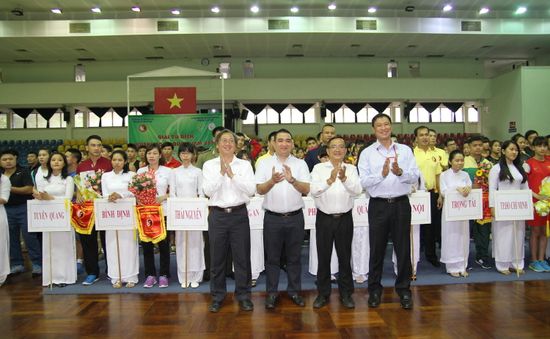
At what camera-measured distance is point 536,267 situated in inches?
178

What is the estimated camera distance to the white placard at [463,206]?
434 centimetres

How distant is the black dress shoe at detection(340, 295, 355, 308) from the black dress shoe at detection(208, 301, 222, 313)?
1.12 metres

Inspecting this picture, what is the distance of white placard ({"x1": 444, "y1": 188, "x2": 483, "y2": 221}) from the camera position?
434cm

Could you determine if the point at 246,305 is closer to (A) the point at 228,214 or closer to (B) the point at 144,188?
(A) the point at 228,214

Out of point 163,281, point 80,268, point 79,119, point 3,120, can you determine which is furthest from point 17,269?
point 3,120

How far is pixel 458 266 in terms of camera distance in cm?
447

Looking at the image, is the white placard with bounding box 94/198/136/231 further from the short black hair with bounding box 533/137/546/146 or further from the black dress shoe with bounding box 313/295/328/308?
the short black hair with bounding box 533/137/546/146

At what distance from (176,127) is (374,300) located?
18.7 feet

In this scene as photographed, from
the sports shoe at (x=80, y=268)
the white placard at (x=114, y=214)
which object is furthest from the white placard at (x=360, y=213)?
the sports shoe at (x=80, y=268)

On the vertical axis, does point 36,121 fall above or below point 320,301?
above

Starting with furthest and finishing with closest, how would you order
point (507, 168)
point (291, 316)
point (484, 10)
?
point (484, 10)
point (507, 168)
point (291, 316)

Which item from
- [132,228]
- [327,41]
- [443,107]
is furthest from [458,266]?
[443,107]

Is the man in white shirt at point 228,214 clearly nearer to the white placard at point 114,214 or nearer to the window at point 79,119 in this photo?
the white placard at point 114,214

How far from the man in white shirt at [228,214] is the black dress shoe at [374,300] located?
3.52 ft
